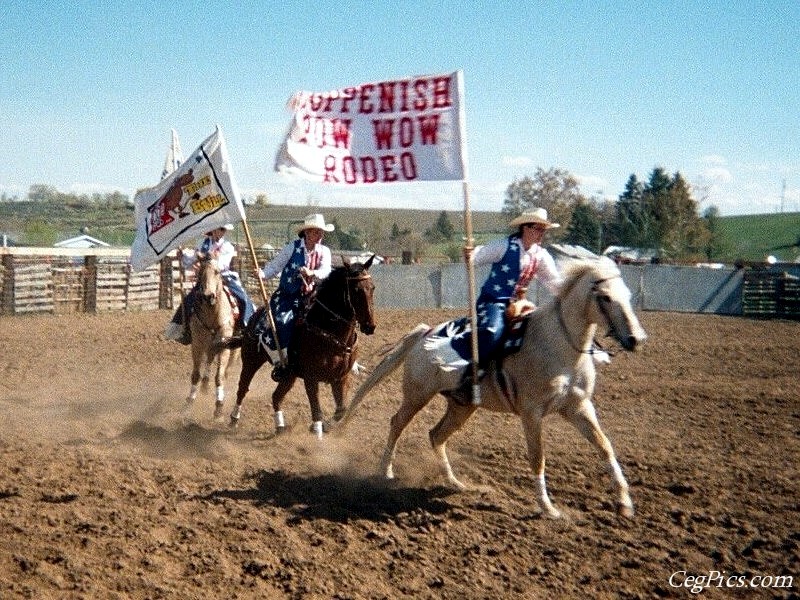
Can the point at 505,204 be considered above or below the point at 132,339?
above

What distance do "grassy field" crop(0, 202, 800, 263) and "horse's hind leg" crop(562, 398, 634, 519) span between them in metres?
40.5

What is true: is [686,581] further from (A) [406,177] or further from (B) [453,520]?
(A) [406,177]

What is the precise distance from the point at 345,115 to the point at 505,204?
5086cm

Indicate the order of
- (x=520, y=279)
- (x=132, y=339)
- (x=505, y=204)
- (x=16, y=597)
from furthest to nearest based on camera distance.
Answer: (x=505, y=204)
(x=132, y=339)
(x=520, y=279)
(x=16, y=597)

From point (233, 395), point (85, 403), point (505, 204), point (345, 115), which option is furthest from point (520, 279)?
point (505, 204)

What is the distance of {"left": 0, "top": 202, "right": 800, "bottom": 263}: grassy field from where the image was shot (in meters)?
56.6

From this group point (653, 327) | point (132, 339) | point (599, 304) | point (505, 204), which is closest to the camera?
point (599, 304)

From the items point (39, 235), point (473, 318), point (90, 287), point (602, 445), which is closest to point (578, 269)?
point (473, 318)

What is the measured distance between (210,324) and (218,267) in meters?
0.72

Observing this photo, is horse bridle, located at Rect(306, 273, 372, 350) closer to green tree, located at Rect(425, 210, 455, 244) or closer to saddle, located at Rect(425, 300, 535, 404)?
saddle, located at Rect(425, 300, 535, 404)

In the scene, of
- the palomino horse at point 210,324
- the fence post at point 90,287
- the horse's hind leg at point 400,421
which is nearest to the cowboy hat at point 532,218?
the horse's hind leg at point 400,421

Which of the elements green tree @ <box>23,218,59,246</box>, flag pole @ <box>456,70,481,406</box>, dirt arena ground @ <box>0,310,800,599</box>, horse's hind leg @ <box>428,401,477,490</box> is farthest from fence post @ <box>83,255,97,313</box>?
green tree @ <box>23,218,59,246</box>

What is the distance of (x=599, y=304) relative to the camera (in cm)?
654

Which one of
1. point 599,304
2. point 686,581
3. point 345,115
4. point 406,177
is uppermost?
point 345,115
